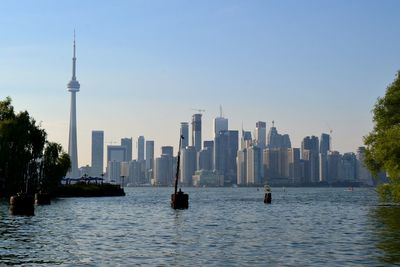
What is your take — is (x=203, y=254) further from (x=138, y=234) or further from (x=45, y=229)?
(x=45, y=229)

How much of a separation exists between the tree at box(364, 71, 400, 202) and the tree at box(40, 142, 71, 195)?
75.0 metres

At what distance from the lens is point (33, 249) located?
133ft

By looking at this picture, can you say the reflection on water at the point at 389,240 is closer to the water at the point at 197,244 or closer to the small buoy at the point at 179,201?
the water at the point at 197,244

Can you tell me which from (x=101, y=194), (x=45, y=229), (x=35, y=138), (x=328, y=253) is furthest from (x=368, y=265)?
(x=101, y=194)

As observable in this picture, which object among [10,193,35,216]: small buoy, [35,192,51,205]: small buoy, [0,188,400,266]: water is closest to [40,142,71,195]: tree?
[35,192,51,205]: small buoy

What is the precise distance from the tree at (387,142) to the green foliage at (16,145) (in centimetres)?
5960

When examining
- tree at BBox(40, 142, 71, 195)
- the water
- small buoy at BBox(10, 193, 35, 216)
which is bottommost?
the water

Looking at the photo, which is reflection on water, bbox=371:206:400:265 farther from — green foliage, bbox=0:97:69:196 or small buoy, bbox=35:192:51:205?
green foliage, bbox=0:97:69:196

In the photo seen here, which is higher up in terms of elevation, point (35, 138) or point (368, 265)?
point (35, 138)

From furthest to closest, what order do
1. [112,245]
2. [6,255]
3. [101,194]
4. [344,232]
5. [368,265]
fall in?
1. [101,194]
2. [344,232]
3. [112,245]
4. [6,255]
5. [368,265]

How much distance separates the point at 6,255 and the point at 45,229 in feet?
65.0

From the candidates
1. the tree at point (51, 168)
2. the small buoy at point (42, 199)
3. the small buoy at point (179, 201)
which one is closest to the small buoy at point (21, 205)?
the small buoy at point (179, 201)

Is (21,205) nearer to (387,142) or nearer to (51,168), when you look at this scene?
(387,142)

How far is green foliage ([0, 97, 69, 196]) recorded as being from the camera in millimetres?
113688
